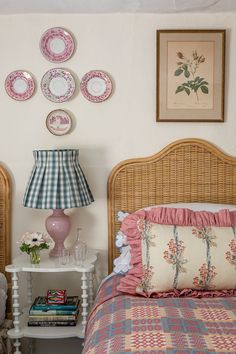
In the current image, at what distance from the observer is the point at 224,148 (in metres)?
2.86

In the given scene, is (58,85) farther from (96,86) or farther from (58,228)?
(58,228)

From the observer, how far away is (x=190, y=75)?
281 cm

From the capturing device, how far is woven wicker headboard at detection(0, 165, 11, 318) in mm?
2842

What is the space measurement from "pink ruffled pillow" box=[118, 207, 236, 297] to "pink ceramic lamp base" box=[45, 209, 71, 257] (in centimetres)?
51

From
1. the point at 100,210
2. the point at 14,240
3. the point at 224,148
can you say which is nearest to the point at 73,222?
the point at 100,210

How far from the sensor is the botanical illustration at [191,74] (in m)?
2.80

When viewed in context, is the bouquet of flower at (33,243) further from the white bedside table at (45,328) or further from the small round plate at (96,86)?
the small round plate at (96,86)

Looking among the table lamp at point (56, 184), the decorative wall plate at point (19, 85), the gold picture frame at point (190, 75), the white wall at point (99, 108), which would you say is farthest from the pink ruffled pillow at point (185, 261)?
the decorative wall plate at point (19, 85)

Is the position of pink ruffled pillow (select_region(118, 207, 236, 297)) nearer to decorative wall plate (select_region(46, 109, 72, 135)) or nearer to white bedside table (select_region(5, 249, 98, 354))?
white bedside table (select_region(5, 249, 98, 354))

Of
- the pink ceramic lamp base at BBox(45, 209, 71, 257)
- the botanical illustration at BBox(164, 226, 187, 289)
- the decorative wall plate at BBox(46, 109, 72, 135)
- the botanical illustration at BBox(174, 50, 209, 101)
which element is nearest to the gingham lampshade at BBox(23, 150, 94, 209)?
the pink ceramic lamp base at BBox(45, 209, 71, 257)

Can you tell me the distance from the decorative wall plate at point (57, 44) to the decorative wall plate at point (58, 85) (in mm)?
82

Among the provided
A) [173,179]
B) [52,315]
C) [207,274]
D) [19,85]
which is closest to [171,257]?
[207,274]

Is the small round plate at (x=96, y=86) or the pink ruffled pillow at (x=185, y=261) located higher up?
the small round plate at (x=96, y=86)

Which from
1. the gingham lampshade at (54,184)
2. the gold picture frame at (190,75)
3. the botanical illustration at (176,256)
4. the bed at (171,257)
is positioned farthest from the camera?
the gold picture frame at (190,75)
